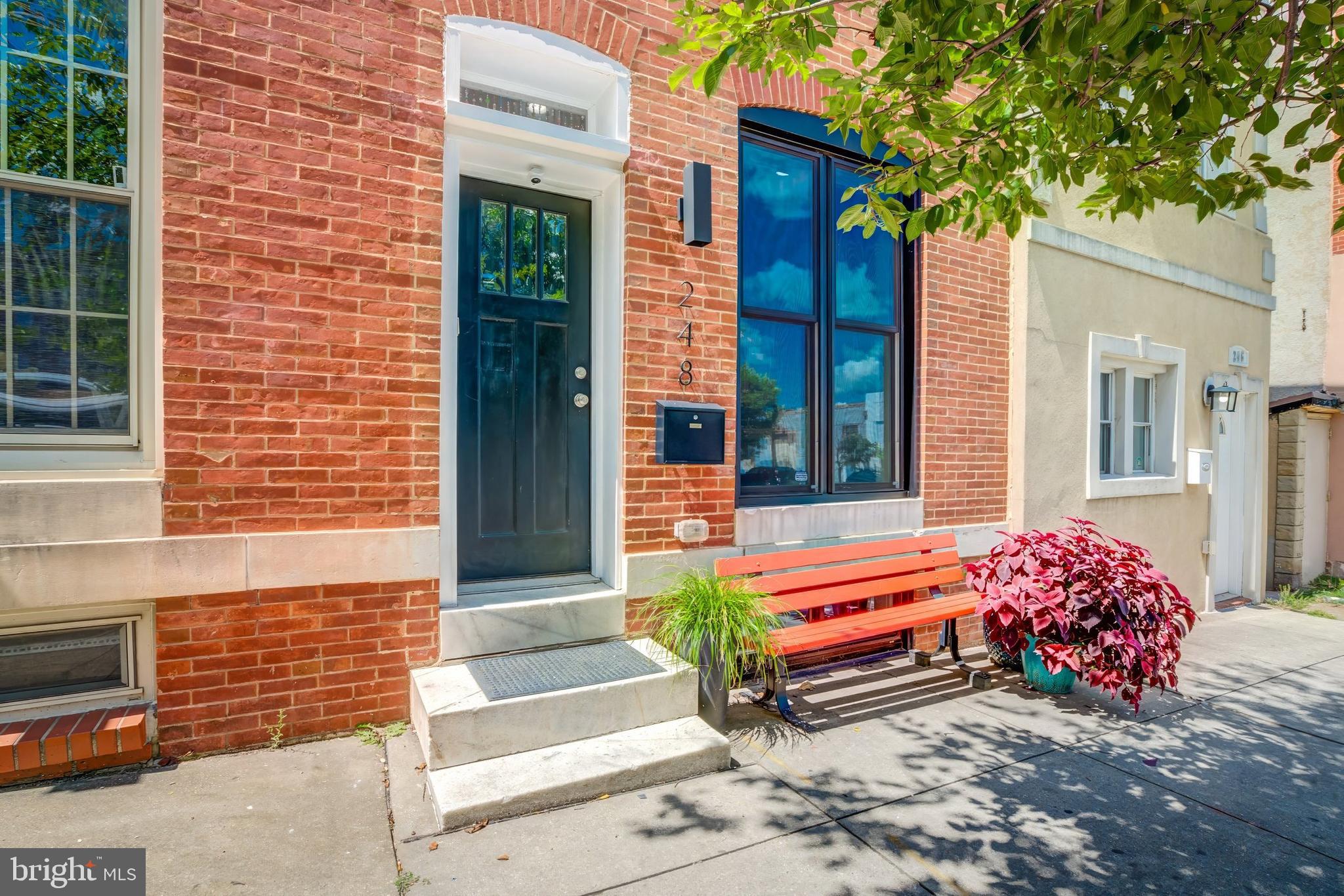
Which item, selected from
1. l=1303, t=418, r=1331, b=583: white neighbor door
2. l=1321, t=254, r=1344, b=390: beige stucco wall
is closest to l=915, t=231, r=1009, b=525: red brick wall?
l=1303, t=418, r=1331, b=583: white neighbor door

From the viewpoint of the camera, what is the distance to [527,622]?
3764 mm

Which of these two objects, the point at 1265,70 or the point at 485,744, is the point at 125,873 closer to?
the point at 485,744

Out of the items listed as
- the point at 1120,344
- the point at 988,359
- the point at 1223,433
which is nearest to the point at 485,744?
the point at 988,359

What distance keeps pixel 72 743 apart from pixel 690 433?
10.7 feet

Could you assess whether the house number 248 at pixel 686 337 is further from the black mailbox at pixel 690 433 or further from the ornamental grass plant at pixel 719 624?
the ornamental grass plant at pixel 719 624

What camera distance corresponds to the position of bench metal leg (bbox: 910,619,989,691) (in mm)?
4586

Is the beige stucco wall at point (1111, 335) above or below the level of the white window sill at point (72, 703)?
above

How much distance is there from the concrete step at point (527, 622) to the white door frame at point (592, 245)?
12cm

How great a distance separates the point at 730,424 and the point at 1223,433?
281 inches

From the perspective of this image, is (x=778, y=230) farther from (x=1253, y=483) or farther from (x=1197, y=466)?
(x=1253, y=483)

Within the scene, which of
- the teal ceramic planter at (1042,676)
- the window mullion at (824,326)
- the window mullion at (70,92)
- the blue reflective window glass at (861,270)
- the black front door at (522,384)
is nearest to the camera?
the window mullion at (70,92)

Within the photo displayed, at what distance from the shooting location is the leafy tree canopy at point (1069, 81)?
2.26 meters

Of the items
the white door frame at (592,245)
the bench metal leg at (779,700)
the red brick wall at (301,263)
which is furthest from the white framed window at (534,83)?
the bench metal leg at (779,700)

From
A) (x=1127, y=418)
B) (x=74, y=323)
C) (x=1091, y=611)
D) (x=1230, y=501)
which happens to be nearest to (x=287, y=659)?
(x=74, y=323)
